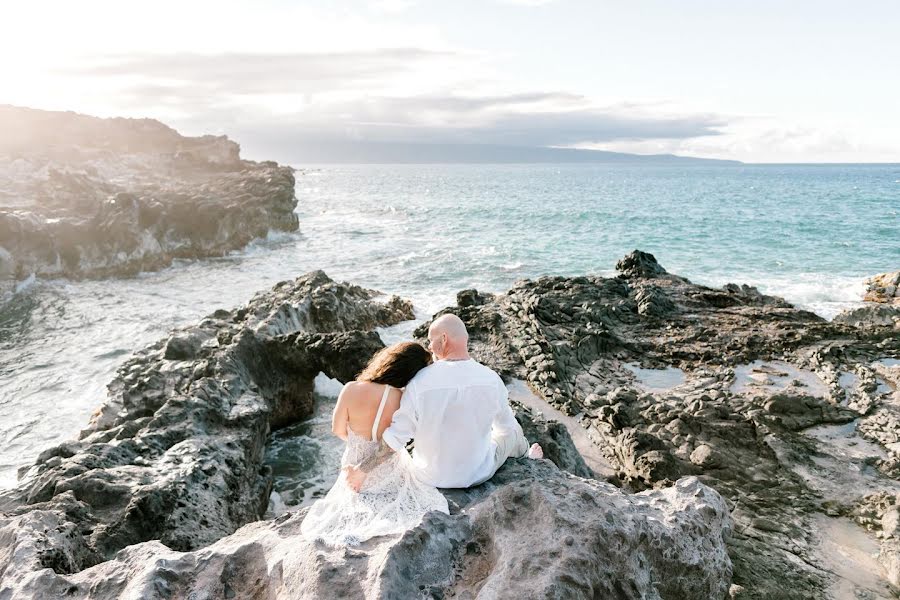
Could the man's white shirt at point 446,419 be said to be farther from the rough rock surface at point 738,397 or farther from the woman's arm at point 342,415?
the rough rock surface at point 738,397

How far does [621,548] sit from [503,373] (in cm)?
863

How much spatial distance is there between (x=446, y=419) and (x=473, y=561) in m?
1.01

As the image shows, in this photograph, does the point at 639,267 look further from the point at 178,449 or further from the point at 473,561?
the point at 473,561

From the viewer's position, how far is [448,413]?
4.49 meters

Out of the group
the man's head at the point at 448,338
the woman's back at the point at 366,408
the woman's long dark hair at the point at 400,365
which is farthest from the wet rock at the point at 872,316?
the woman's back at the point at 366,408

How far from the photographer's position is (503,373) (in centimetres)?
1250

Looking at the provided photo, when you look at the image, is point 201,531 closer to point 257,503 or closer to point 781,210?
point 257,503

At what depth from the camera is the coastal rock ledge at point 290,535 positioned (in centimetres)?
365

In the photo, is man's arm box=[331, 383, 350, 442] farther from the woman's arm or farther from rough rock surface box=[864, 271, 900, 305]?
rough rock surface box=[864, 271, 900, 305]

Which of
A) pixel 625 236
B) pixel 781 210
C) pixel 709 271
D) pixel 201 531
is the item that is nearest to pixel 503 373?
pixel 201 531

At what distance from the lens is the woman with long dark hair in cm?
416

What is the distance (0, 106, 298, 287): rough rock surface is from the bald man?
2657 centimetres

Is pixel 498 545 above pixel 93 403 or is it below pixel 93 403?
above

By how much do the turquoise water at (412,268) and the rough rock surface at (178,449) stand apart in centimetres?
302
